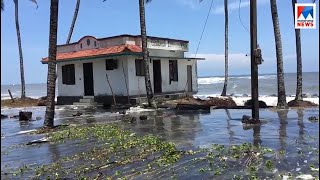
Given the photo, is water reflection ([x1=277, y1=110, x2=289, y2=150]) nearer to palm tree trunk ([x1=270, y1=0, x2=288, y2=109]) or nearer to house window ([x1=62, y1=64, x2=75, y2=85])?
palm tree trunk ([x1=270, y1=0, x2=288, y2=109])

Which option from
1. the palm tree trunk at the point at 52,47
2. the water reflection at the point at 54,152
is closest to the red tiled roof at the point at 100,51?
the palm tree trunk at the point at 52,47

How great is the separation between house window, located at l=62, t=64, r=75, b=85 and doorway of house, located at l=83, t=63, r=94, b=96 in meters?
1.24

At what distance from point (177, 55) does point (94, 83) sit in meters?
6.76

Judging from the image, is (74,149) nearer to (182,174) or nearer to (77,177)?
(77,177)

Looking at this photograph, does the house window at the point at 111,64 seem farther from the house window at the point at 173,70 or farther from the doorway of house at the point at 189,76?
the doorway of house at the point at 189,76

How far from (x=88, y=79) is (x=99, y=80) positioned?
1.49 m

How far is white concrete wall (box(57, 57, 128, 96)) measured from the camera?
2595cm

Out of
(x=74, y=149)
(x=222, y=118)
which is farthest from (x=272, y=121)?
(x=74, y=149)

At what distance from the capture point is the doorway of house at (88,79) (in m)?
28.2

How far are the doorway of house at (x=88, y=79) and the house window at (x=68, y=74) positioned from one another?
4.08 feet

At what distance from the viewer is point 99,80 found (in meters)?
27.3

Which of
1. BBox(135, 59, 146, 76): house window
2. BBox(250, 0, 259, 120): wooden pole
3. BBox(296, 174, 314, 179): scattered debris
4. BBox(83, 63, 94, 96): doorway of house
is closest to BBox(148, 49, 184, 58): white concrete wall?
BBox(135, 59, 146, 76): house window

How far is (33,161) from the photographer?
383 inches

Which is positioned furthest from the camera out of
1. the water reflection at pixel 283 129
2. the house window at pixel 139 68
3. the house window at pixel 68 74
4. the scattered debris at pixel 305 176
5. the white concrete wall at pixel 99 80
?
the house window at pixel 68 74
